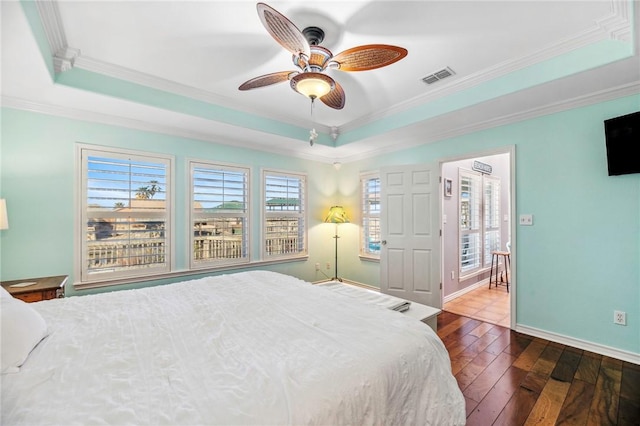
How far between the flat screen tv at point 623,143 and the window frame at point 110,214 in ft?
14.8

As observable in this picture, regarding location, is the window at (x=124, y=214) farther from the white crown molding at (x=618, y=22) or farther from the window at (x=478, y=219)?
the window at (x=478, y=219)

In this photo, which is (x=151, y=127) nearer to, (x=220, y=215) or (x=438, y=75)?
(x=220, y=215)

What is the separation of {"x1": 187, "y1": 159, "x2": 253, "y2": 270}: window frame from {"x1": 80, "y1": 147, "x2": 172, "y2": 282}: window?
0.25m

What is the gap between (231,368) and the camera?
3.54 feet

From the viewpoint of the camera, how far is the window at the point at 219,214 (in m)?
3.55

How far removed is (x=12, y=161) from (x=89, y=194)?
61 centimetres

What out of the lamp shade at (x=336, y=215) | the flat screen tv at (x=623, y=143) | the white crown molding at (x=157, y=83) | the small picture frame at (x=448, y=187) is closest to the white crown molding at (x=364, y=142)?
the flat screen tv at (x=623, y=143)

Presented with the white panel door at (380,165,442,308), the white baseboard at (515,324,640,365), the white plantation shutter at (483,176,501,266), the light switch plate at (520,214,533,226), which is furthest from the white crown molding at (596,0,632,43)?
the white plantation shutter at (483,176,501,266)

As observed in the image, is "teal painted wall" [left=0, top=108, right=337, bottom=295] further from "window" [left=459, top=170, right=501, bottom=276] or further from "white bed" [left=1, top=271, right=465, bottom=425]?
"window" [left=459, top=170, right=501, bottom=276]

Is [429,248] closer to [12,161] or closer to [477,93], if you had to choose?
[477,93]

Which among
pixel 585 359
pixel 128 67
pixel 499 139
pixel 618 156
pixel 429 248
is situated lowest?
pixel 585 359

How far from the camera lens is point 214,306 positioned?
1822mm

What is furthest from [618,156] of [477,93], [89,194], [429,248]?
[89,194]

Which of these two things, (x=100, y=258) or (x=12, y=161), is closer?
(x=12, y=161)
